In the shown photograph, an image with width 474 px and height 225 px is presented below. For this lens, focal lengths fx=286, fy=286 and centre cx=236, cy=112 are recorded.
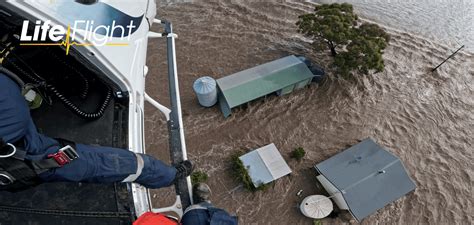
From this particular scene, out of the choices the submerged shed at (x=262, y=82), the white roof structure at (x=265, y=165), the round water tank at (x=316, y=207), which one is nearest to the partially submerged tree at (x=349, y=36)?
the submerged shed at (x=262, y=82)

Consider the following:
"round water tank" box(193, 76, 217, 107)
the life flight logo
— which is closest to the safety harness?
the life flight logo

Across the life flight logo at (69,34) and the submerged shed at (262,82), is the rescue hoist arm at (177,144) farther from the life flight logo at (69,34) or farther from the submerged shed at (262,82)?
the submerged shed at (262,82)

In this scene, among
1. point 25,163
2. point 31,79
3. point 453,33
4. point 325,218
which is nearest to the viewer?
point 25,163

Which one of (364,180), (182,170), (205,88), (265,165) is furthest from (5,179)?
(364,180)

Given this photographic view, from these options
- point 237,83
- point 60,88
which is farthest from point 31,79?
point 237,83

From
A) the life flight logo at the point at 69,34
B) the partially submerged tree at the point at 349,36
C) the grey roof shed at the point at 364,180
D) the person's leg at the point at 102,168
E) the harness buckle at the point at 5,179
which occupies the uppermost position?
the life flight logo at the point at 69,34

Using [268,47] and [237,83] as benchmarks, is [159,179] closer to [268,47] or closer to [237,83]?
[237,83]
